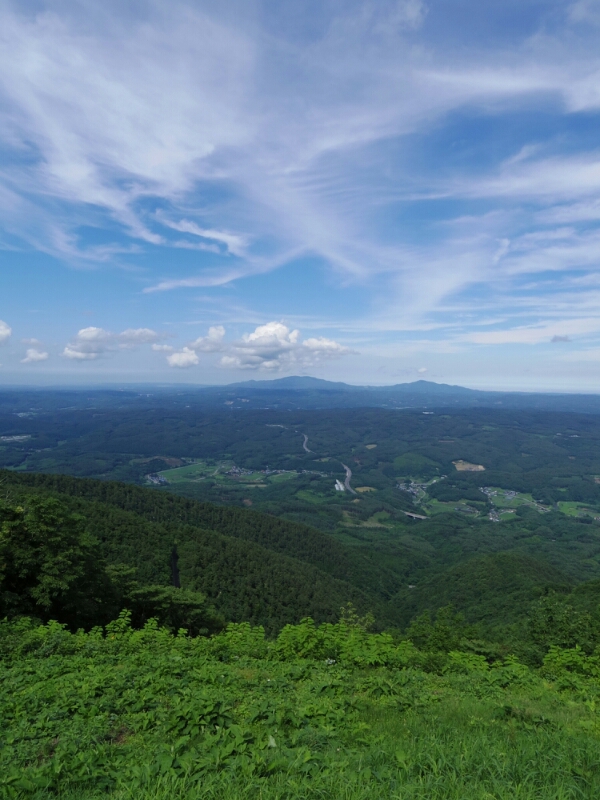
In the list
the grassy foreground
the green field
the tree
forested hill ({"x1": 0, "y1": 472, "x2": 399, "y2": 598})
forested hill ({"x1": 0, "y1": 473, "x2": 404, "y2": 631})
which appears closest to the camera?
the grassy foreground

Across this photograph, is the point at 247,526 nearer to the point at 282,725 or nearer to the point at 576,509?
the point at 282,725

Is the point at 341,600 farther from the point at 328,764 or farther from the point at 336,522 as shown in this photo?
the point at 336,522

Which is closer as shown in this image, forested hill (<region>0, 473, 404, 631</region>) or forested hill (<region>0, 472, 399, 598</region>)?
forested hill (<region>0, 473, 404, 631</region>)

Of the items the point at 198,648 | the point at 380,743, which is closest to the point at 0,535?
the point at 198,648

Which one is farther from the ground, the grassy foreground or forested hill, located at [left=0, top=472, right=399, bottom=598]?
the grassy foreground

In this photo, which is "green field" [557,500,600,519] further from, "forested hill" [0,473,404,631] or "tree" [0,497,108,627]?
"tree" [0,497,108,627]

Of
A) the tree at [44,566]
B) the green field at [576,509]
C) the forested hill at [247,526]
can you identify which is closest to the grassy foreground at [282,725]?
the tree at [44,566]

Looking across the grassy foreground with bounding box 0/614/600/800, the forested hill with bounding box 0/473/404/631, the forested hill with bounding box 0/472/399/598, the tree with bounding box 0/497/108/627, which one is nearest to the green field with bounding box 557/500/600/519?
the forested hill with bounding box 0/472/399/598

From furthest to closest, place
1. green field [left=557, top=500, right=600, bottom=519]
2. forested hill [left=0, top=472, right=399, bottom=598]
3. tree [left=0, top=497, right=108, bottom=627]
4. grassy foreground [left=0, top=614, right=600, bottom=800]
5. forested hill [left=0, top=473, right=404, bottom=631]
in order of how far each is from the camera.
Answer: green field [left=557, top=500, right=600, bottom=519], forested hill [left=0, top=472, right=399, bottom=598], forested hill [left=0, top=473, right=404, bottom=631], tree [left=0, top=497, right=108, bottom=627], grassy foreground [left=0, top=614, right=600, bottom=800]
